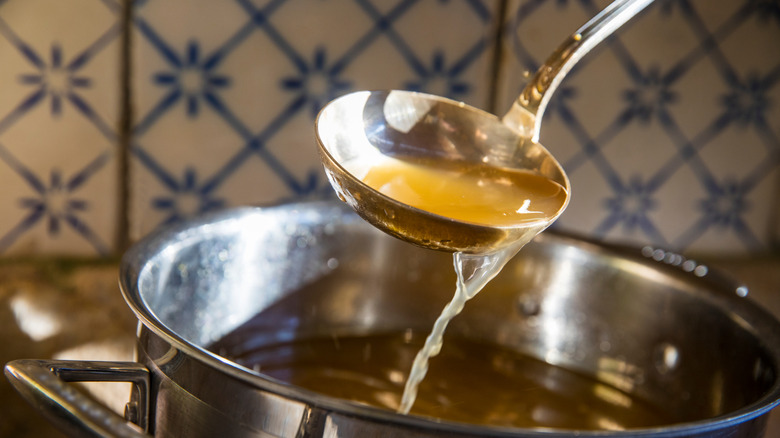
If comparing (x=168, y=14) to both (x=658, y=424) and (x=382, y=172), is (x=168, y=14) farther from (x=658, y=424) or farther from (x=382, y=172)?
(x=658, y=424)

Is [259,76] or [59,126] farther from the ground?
[259,76]

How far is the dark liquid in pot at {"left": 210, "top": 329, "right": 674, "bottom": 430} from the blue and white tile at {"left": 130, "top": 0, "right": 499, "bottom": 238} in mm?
174

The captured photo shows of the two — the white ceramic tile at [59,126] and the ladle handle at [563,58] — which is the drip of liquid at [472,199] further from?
the white ceramic tile at [59,126]

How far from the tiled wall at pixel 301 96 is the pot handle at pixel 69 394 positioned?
0.41m

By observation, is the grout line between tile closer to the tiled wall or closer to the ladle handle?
the tiled wall

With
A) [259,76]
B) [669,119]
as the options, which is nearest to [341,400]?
[259,76]

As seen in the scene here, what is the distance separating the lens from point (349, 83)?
2.81 ft

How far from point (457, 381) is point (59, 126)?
1.46 feet

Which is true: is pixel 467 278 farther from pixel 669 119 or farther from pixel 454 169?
pixel 669 119

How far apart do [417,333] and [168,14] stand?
379 mm

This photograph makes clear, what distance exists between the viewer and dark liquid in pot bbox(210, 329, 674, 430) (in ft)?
2.17

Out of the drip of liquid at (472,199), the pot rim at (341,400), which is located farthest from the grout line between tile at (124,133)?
the drip of liquid at (472,199)

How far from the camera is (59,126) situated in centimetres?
80

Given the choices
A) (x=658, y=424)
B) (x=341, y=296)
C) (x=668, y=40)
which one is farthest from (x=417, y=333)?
(x=668, y=40)
